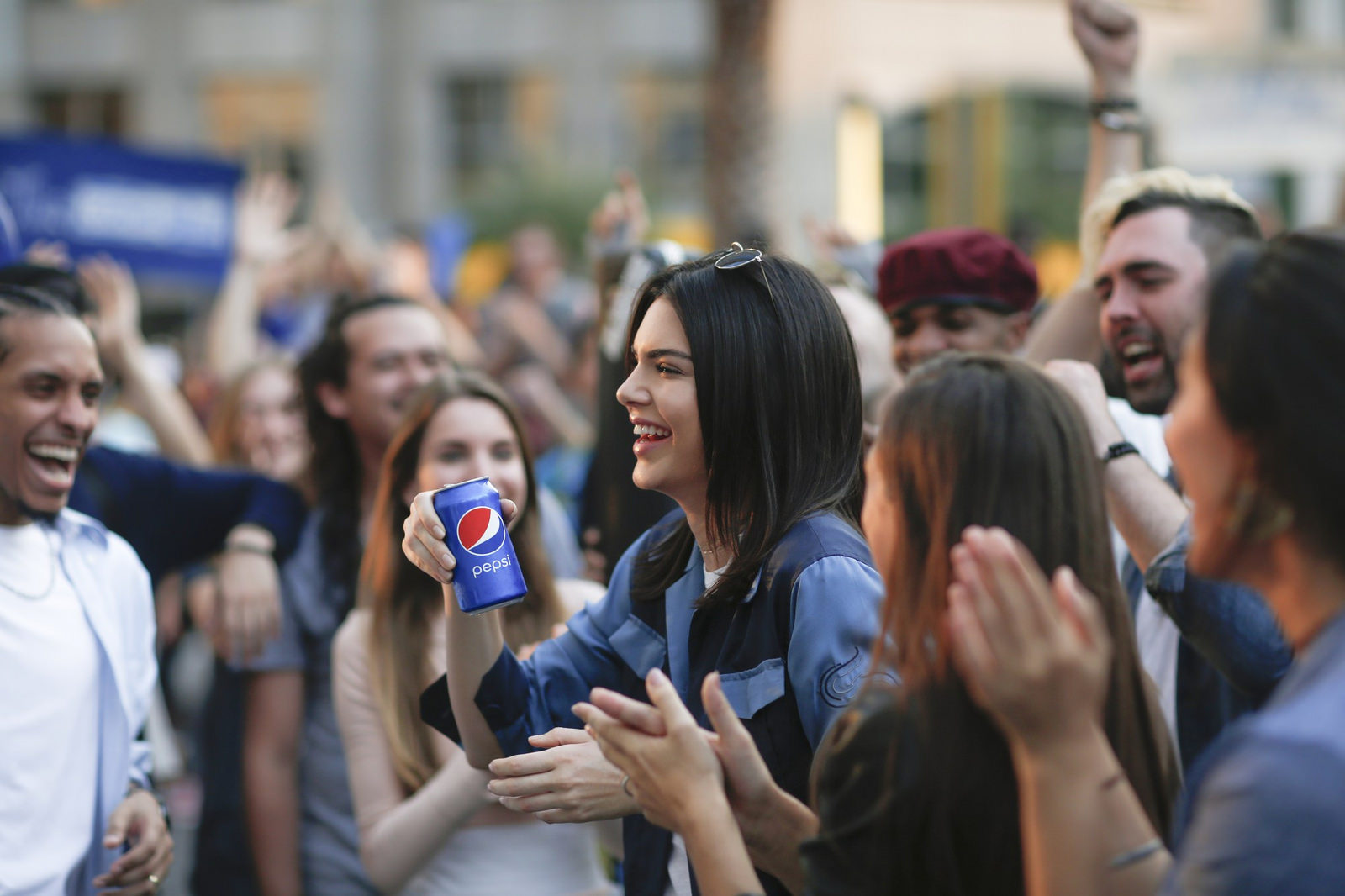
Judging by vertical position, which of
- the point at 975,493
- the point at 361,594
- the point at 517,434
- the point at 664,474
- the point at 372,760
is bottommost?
the point at 372,760

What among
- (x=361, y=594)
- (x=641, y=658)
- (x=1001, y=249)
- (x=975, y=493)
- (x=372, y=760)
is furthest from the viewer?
(x=1001, y=249)

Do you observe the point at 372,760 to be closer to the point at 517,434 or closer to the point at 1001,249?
the point at 517,434

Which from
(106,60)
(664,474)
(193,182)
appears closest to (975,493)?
(664,474)

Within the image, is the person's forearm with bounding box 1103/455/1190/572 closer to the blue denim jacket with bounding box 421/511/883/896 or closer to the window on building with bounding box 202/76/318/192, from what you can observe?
the blue denim jacket with bounding box 421/511/883/896

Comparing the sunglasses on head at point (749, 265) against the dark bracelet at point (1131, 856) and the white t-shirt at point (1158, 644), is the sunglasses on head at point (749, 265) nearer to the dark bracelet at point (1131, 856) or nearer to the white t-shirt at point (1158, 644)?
the white t-shirt at point (1158, 644)

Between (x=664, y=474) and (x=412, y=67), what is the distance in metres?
31.6

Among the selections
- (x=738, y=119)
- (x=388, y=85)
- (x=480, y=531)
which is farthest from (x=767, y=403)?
(x=388, y=85)

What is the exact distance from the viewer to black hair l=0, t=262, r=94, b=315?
3535 mm

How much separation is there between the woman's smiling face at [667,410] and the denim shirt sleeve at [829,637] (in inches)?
12.5

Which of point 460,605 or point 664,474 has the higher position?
point 664,474

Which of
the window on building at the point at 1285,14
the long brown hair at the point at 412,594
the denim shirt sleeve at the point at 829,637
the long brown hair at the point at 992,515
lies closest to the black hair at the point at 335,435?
the long brown hair at the point at 412,594

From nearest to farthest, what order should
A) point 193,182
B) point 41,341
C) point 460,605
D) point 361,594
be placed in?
1. point 460,605
2. point 41,341
3. point 361,594
4. point 193,182

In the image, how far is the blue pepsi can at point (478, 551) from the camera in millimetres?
2344

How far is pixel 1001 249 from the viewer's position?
378cm
